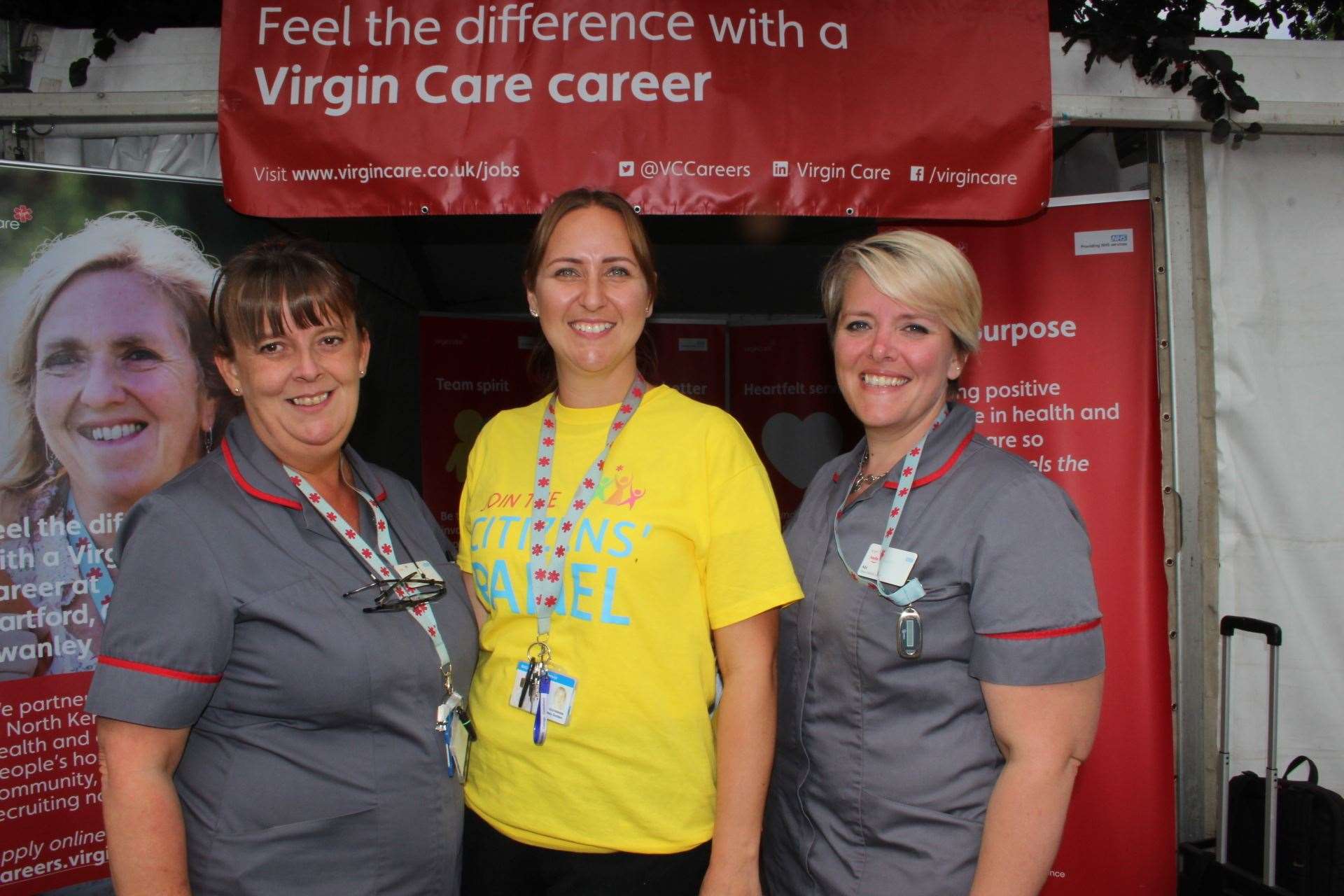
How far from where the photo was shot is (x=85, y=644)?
2.42m

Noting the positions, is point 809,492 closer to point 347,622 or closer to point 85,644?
point 347,622

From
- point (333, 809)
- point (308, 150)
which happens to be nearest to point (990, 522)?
point (333, 809)

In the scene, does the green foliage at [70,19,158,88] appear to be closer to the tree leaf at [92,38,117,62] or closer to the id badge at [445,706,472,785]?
the tree leaf at [92,38,117,62]

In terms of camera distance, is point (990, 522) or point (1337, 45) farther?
point (1337, 45)

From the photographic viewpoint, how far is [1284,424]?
110 inches

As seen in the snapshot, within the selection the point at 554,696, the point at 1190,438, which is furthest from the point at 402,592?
the point at 1190,438

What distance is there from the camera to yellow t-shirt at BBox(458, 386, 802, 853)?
5.18 feet

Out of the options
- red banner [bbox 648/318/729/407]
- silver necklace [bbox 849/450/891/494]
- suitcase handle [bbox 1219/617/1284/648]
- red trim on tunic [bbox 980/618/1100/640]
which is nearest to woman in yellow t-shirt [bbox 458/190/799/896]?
silver necklace [bbox 849/450/891/494]

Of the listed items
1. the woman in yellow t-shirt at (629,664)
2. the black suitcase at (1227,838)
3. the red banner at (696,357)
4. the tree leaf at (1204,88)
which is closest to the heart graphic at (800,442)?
the red banner at (696,357)

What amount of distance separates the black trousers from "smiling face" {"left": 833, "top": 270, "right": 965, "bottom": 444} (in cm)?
90

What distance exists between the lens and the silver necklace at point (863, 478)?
1.77 meters

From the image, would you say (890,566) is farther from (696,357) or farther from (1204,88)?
(696,357)

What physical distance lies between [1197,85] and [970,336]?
1.67m

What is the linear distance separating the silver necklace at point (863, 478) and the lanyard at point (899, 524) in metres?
0.07
